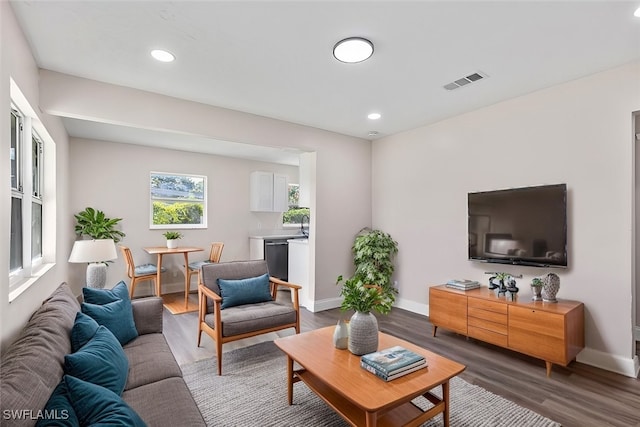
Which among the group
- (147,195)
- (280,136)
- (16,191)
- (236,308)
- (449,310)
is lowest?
(449,310)

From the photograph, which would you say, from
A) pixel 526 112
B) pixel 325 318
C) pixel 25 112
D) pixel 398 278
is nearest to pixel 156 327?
pixel 25 112

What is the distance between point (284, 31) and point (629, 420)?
345cm

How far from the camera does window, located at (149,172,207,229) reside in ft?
19.1

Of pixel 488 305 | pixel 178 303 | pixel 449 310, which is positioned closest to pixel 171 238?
pixel 178 303

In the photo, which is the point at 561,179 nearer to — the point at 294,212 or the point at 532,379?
the point at 532,379

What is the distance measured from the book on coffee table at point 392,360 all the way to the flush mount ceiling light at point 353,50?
215 centimetres

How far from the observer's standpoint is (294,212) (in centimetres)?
741

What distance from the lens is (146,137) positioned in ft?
16.4

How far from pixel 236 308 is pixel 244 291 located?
0.19 metres

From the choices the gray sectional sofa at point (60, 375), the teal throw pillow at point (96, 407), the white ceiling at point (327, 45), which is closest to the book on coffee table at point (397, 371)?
the gray sectional sofa at point (60, 375)

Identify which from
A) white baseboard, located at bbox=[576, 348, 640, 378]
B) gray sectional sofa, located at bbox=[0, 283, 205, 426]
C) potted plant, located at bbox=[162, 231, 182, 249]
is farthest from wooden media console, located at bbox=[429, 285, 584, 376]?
Answer: potted plant, located at bbox=[162, 231, 182, 249]

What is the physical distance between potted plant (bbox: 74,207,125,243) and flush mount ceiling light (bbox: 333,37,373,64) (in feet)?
14.6

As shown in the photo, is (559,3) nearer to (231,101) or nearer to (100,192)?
(231,101)

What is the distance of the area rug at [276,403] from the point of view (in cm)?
210
